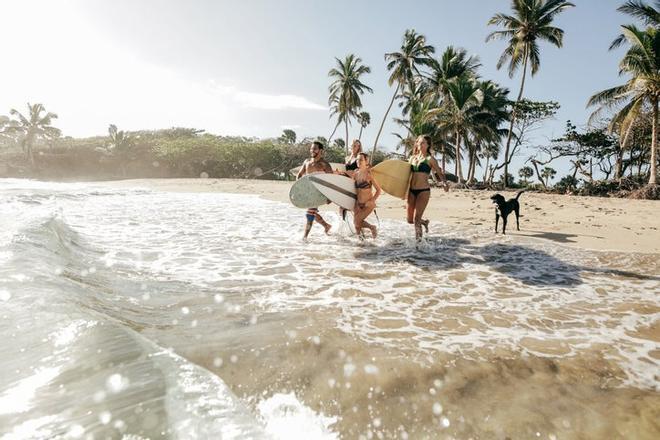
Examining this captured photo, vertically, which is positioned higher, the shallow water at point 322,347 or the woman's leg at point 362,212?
the woman's leg at point 362,212

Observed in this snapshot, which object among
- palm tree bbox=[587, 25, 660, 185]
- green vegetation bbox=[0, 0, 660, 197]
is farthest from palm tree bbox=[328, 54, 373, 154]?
palm tree bbox=[587, 25, 660, 185]

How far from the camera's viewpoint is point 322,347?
2570 millimetres

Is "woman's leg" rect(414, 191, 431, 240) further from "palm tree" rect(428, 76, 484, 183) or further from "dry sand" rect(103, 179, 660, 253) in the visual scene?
"palm tree" rect(428, 76, 484, 183)

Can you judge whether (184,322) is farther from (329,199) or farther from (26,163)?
(26,163)

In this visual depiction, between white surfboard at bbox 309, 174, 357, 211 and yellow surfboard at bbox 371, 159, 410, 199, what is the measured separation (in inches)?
25.0

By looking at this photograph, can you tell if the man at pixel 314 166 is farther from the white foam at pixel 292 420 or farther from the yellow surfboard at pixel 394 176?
the white foam at pixel 292 420

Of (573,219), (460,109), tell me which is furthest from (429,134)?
(573,219)

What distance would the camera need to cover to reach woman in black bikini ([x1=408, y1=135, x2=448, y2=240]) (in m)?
6.31

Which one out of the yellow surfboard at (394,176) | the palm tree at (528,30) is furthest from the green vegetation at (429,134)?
the yellow surfboard at (394,176)

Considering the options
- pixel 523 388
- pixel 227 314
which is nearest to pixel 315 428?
pixel 523 388

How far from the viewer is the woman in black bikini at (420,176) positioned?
6.31 meters

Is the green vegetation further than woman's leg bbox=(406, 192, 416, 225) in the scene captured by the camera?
Yes

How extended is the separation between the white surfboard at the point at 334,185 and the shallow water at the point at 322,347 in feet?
5.84

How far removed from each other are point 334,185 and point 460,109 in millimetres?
22791
